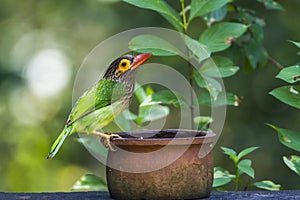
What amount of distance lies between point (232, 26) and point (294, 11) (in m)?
1.95

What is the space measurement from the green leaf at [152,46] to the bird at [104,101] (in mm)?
128

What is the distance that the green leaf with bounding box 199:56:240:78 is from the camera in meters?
2.90

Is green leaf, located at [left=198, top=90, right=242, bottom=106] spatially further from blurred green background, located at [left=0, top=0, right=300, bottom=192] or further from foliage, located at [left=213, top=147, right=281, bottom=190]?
blurred green background, located at [left=0, top=0, right=300, bottom=192]

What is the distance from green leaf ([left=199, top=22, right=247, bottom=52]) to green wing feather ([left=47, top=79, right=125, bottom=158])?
55 cm

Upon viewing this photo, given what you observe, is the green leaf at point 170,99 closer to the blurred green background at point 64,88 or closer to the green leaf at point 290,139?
the green leaf at point 290,139

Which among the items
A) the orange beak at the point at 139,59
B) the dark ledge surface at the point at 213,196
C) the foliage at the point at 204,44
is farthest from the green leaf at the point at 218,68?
the dark ledge surface at the point at 213,196

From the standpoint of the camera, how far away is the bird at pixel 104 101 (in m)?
2.47

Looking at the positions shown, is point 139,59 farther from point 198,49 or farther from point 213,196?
point 213,196

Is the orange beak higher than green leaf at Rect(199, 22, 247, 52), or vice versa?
the orange beak

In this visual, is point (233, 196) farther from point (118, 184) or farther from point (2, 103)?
Answer: point (2, 103)

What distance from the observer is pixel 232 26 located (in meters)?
2.91

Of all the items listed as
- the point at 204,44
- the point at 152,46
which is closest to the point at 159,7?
the point at 152,46

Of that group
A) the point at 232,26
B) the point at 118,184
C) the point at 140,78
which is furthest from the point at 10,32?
the point at 118,184

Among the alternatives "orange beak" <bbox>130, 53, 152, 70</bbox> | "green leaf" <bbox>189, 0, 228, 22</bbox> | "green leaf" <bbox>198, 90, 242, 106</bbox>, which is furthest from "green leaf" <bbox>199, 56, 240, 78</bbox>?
"orange beak" <bbox>130, 53, 152, 70</bbox>
